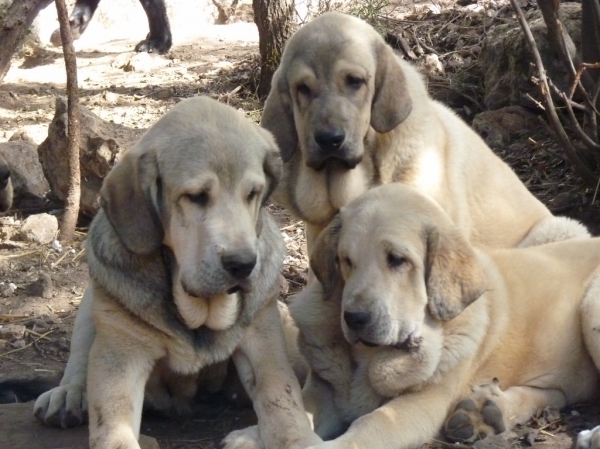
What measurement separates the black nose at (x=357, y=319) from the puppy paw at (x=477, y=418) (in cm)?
60

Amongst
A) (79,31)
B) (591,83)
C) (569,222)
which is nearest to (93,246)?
(569,222)

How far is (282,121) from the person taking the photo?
5.55m

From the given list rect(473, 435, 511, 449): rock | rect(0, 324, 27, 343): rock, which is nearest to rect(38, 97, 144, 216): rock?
rect(0, 324, 27, 343): rock

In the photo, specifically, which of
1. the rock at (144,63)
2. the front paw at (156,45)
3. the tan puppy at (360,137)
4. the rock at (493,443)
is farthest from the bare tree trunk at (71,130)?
the front paw at (156,45)

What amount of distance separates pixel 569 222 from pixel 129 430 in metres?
3.10

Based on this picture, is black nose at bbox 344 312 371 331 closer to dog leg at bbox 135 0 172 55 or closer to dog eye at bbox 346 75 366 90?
dog eye at bbox 346 75 366 90

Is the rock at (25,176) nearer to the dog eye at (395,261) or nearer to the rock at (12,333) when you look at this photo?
the rock at (12,333)

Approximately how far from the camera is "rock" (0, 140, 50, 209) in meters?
7.98

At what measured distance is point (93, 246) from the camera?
4.39 metres

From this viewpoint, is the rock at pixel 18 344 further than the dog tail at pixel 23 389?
Yes

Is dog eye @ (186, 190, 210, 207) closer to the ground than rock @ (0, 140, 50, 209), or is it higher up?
higher up

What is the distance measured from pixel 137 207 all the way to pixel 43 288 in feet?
8.72

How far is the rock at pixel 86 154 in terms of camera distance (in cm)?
746

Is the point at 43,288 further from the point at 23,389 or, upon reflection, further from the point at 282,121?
the point at 282,121
